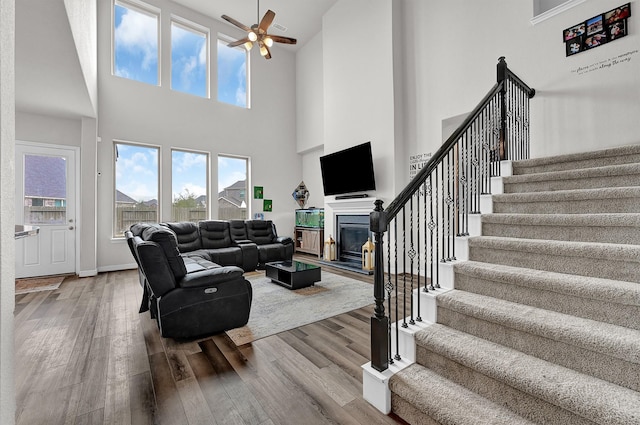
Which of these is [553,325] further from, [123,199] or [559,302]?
[123,199]

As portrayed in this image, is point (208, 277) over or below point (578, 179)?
below

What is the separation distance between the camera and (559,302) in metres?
1.60

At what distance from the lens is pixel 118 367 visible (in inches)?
84.9

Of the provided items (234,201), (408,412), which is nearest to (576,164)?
(408,412)

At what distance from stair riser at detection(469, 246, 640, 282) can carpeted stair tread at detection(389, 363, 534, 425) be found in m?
0.97

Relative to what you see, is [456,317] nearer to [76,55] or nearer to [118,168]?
[76,55]

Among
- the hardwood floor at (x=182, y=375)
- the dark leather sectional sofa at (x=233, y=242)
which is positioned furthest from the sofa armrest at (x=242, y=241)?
the hardwood floor at (x=182, y=375)

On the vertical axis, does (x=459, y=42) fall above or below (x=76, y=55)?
above

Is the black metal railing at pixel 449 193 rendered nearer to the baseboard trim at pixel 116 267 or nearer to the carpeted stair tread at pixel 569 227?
the carpeted stair tread at pixel 569 227

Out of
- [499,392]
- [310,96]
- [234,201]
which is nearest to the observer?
[499,392]

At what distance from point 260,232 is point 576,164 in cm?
541

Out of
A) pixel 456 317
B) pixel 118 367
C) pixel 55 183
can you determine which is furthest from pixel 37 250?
pixel 456 317

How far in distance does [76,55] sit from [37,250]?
151 inches

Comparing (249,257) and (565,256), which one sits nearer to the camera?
(565,256)
